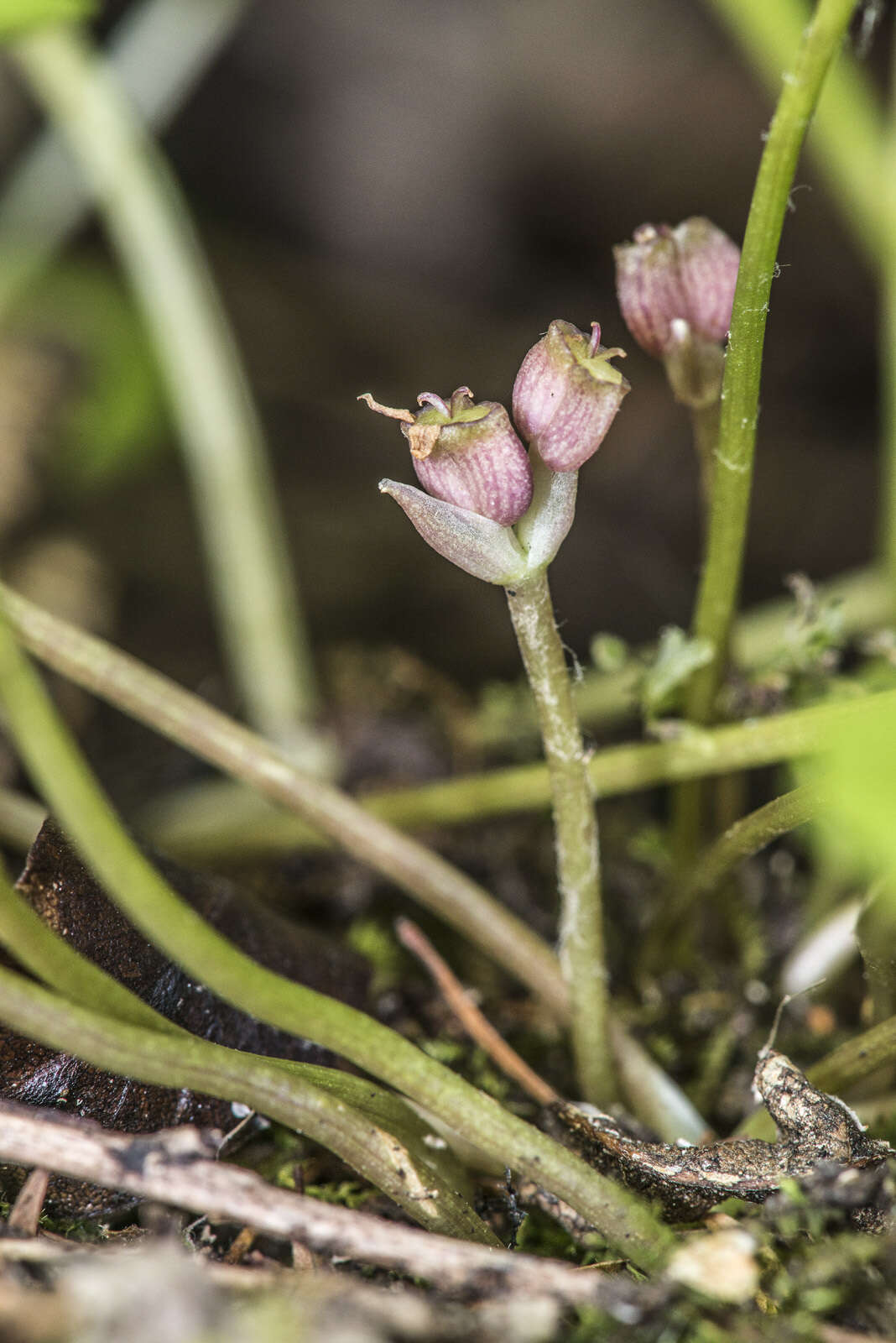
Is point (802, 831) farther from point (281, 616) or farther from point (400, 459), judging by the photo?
point (400, 459)

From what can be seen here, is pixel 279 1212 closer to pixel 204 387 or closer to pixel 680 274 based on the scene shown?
pixel 680 274

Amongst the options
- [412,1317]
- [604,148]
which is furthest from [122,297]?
[412,1317]

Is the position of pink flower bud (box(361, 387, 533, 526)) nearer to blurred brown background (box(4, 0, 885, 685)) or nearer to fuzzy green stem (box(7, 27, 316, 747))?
fuzzy green stem (box(7, 27, 316, 747))

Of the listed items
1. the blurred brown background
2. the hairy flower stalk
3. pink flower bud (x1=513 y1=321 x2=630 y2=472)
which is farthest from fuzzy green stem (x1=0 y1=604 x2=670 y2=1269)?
the blurred brown background

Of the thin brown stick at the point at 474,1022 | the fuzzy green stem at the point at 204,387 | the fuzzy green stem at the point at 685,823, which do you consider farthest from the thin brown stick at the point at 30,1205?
the fuzzy green stem at the point at 204,387

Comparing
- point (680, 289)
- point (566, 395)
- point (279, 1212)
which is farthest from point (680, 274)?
point (279, 1212)

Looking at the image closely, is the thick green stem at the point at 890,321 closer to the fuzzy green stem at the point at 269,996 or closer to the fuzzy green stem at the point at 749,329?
the fuzzy green stem at the point at 749,329
